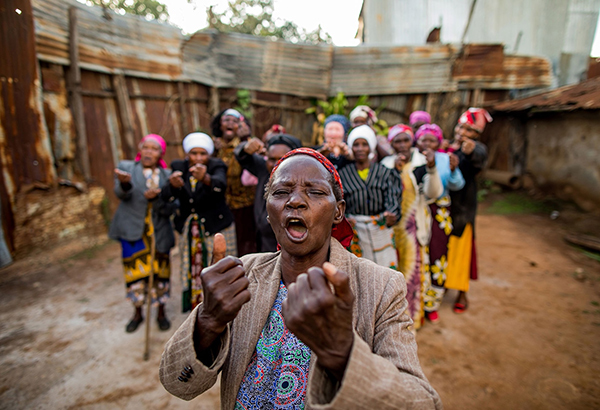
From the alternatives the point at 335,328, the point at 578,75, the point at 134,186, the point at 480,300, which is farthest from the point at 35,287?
the point at 578,75

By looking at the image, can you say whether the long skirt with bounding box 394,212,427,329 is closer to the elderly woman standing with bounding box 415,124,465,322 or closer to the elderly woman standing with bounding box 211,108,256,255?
the elderly woman standing with bounding box 415,124,465,322

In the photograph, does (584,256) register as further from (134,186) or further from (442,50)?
(134,186)

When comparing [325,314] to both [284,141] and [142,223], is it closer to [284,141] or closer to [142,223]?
[284,141]

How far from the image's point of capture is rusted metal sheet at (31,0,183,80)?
4926mm

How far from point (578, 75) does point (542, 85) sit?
4.60ft

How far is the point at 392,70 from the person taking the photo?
8.71 m

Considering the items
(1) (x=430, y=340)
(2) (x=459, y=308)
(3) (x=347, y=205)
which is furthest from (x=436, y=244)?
(3) (x=347, y=205)

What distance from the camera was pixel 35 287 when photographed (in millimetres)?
4367

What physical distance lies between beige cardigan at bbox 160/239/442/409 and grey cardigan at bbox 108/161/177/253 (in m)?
2.27

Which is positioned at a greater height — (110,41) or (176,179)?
(110,41)

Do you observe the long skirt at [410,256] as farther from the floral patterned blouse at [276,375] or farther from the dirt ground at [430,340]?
the floral patterned blouse at [276,375]

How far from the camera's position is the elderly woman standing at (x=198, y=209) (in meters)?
3.22

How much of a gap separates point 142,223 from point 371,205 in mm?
2351

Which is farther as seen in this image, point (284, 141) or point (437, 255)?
point (437, 255)
